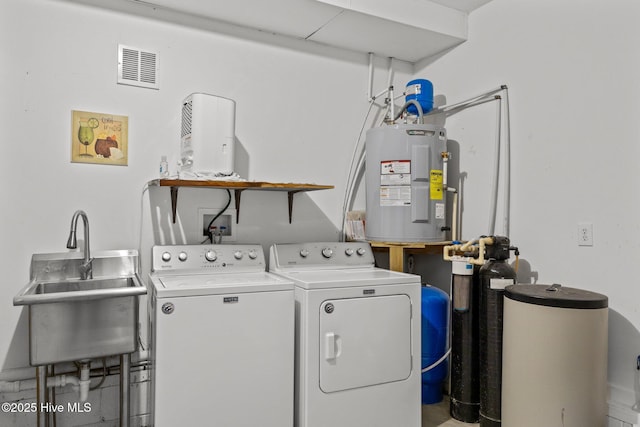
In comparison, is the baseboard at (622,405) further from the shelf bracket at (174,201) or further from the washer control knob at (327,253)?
the shelf bracket at (174,201)

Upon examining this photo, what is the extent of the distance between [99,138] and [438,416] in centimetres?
257

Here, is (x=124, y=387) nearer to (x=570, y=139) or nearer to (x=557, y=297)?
(x=557, y=297)

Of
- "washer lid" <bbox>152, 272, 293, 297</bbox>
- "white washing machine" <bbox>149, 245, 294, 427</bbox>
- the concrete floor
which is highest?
"washer lid" <bbox>152, 272, 293, 297</bbox>

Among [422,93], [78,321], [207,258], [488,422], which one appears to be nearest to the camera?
[78,321]

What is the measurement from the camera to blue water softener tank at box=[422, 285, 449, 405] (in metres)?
2.70

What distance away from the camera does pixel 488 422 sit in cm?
224

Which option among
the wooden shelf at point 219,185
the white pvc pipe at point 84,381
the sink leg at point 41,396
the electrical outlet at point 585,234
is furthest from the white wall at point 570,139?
the sink leg at point 41,396

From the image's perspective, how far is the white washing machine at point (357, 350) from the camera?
2047mm

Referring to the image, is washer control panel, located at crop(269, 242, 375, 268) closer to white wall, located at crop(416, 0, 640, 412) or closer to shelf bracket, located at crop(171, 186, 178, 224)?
shelf bracket, located at crop(171, 186, 178, 224)

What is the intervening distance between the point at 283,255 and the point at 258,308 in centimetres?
61

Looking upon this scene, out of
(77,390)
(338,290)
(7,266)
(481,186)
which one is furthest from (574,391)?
(7,266)

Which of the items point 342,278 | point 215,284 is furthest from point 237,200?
point 342,278

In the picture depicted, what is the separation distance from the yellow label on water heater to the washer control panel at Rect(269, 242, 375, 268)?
0.55 metres

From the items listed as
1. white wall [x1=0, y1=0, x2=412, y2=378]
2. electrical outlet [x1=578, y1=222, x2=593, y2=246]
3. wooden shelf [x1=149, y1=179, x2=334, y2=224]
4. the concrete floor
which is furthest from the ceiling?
the concrete floor
